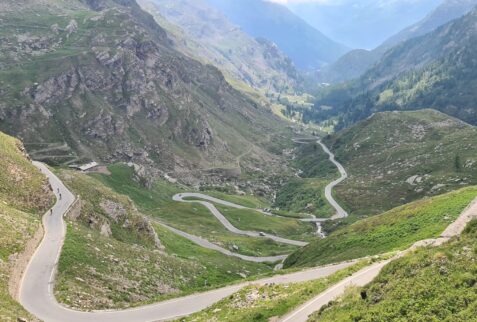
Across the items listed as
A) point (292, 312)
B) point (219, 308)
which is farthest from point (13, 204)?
point (292, 312)

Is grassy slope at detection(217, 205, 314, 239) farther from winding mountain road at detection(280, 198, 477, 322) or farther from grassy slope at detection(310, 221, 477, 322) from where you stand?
grassy slope at detection(310, 221, 477, 322)

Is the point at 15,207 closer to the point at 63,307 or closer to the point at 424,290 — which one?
the point at 63,307

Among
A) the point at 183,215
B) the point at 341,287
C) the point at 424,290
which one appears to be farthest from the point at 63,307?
the point at 183,215

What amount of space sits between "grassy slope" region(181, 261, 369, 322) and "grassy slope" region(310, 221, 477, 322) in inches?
311

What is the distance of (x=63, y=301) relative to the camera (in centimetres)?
4856

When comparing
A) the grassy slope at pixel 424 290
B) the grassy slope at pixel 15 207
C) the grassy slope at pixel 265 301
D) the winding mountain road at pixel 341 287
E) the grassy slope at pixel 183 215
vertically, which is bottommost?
the grassy slope at pixel 183 215

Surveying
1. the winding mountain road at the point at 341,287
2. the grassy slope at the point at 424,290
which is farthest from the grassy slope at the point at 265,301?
the grassy slope at the point at 424,290

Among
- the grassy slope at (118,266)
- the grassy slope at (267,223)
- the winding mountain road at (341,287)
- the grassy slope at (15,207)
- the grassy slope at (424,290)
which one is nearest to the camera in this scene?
the grassy slope at (424,290)

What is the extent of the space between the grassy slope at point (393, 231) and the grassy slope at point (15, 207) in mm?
43775

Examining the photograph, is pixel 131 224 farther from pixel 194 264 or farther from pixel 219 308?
pixel 219 308

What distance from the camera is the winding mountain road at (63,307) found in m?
46.4

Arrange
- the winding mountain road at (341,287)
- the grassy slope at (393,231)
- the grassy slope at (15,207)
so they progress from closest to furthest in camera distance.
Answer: the winding mountain road at (341,287) < the grassy slope at (15,207) < the grassy slope at (393,231)

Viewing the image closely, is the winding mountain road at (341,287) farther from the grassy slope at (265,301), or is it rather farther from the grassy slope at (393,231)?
the grassy slope at (393,231)

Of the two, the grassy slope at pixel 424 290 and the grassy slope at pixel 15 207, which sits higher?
the grassy slope at pixel 424 290
